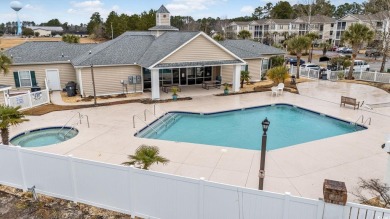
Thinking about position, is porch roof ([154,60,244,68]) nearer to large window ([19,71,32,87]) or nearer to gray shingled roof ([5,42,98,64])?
gray shingled roof ([5,42,98,64])

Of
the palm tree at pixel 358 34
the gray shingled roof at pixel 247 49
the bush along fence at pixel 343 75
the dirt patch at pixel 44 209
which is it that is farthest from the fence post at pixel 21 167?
the palm tree at pixel 358 34

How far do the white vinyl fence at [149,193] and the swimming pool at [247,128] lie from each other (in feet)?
22.4

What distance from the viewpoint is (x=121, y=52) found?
2553 cm

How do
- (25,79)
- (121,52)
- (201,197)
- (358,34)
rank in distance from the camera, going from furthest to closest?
1. (358,34)
2. (121,52)
3. (25,79)
4. (201,197)

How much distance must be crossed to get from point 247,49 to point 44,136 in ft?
74.6

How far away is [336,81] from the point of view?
3070cm

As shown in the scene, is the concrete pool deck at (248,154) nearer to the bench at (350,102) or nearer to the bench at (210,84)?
the bench at (350,102)

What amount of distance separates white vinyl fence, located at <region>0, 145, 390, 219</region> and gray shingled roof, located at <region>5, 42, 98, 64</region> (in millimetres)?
18175

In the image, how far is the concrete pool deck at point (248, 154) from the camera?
10570mm

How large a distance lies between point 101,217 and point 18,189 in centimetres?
366

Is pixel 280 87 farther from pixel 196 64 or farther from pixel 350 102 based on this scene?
pixel 196 64

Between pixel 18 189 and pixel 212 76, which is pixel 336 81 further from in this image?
pixel 18 189

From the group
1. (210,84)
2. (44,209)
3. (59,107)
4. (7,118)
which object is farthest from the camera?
(210,84)

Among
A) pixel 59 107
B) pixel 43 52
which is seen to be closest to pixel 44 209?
pixel 59 107
